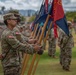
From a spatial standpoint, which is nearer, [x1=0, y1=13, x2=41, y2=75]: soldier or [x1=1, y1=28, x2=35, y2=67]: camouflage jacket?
[x1=1, y1=28, x2=35, y2=67]: camouflage jacket

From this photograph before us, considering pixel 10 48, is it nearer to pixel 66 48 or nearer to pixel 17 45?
pixel 17 45

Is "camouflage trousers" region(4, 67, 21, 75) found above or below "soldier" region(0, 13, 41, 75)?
below

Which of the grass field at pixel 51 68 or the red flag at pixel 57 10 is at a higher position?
the red flag at pixel 57 10

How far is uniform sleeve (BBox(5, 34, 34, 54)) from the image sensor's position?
634cm

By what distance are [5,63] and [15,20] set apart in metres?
0.85

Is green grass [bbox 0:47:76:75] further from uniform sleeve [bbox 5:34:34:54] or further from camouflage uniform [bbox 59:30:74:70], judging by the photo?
uniform sleeve [bbox 5:34:34:54]

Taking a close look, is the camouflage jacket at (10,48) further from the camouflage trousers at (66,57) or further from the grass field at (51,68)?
the camouflage trousers at (66,57)

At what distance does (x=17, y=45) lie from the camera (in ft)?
21.3

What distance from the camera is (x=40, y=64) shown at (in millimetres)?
13727

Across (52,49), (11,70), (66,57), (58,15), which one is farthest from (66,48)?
(11,70)

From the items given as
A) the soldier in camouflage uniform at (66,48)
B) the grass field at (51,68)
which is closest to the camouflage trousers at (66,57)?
the soldier in camouflage uniform at (66,48)

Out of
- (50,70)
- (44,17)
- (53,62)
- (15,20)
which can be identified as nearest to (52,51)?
(53,62)

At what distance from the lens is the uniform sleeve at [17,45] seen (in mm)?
6336

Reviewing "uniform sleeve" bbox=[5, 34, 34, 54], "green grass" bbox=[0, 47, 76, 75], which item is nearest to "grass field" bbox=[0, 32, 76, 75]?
"green grass" bbox=[0, 47, 76, 75]
